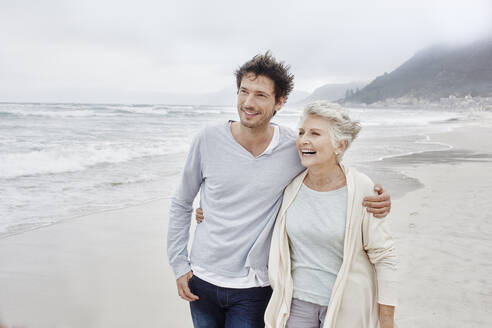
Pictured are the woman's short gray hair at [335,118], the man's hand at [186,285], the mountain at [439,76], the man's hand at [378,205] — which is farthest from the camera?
the mountain at [439,76]

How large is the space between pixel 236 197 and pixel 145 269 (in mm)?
2919

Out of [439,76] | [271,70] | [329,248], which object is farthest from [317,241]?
[439,76]

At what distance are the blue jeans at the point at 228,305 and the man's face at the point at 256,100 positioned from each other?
918 millimetres

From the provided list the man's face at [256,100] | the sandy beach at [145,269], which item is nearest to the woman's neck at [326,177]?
the man's face at [256,100]

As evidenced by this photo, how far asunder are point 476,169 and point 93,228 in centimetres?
929

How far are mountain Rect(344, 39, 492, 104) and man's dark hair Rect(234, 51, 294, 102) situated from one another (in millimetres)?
96605

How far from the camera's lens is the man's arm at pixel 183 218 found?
227 cm

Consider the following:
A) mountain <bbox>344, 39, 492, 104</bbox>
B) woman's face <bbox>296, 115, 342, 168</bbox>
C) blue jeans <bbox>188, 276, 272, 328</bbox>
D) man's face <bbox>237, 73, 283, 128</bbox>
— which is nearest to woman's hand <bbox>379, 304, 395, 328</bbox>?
blue jeans <bbox>188, 276, 272, 328</bbox>

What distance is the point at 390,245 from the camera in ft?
6.44

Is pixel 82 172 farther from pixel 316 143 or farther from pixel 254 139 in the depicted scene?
pixel 316 143

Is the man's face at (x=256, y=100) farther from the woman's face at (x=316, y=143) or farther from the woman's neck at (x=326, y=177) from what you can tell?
the woman's neck at (x=326, y=177)

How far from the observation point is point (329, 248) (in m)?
2.03

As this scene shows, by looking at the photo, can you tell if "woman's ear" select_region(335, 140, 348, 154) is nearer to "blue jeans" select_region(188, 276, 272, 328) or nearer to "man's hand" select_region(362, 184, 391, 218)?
"man's hand" select_region(362, 184, 391, 218)

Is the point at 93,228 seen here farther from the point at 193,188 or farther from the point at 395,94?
the point at 395,94
